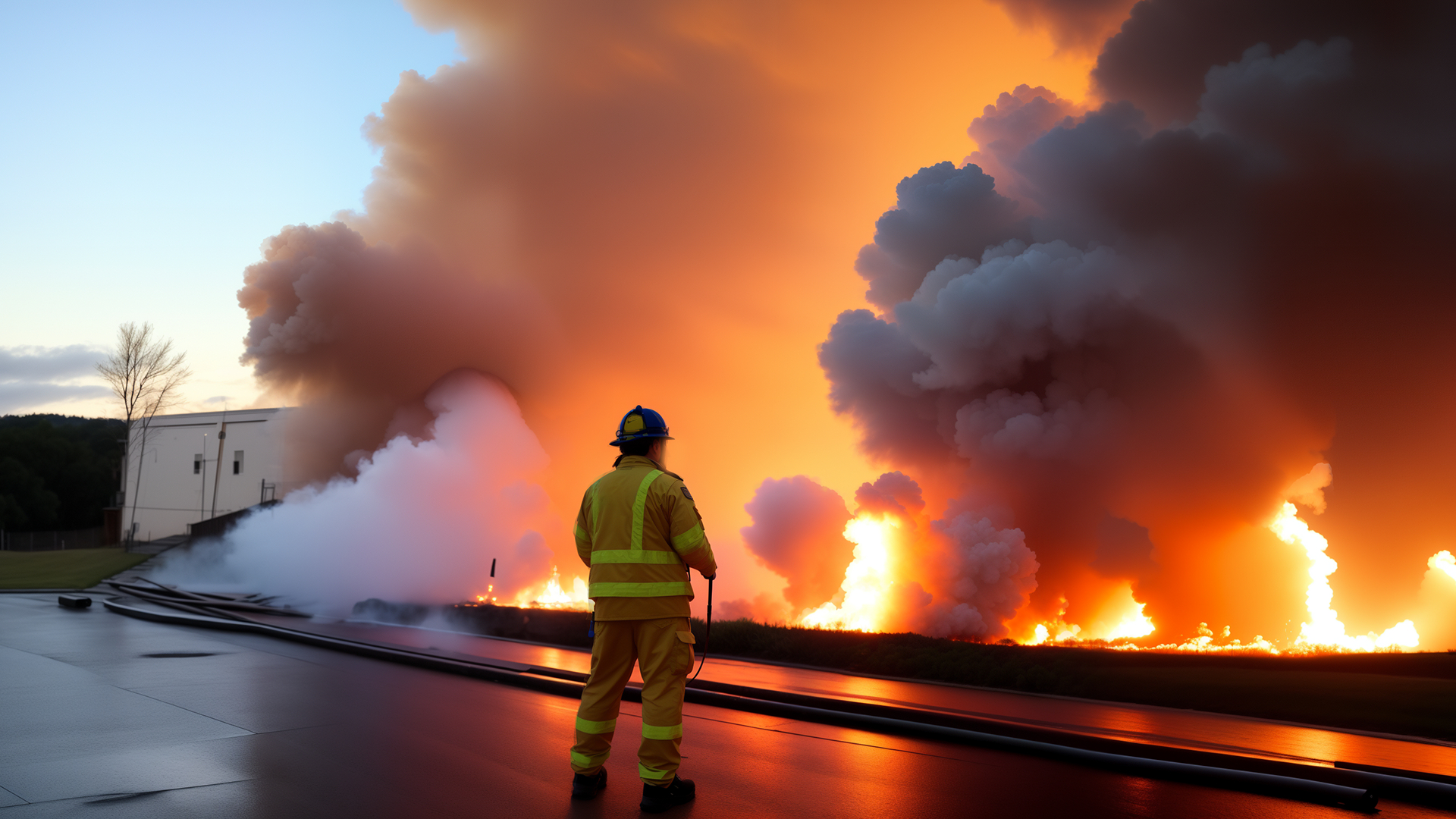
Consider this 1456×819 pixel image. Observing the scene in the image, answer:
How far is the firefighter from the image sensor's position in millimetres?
4930

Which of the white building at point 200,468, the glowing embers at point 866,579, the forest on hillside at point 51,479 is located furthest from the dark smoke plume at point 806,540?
the forest on hillside at point 51,479

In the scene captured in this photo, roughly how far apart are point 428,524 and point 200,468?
28.5 m

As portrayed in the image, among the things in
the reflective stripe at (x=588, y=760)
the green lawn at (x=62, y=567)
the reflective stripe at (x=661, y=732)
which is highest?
the reflective stripe at (x=661, y=732)

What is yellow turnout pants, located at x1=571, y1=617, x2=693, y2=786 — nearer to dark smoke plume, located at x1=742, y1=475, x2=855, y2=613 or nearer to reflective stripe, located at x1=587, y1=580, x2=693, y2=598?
reflective stripe, located at x1=587, y1=580, x2=693, y2=598

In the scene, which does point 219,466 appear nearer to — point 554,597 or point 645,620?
point 554,597

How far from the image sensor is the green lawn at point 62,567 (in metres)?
29.1

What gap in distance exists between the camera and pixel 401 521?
26.5 m

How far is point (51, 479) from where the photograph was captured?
57.0 m

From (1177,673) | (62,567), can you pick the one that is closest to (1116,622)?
(1177,673)

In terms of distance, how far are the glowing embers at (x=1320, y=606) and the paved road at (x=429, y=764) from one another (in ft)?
72.0

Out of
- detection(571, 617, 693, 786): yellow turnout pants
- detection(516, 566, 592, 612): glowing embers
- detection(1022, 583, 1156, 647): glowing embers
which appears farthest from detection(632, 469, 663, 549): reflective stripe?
detection(1022, 583, 1156, 647): glowing embers

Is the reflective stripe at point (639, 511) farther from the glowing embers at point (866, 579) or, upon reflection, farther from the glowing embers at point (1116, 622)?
the glowing embers at point (1116, 622)

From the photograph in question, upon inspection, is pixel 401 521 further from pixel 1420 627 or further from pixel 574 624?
pixel 1420 627

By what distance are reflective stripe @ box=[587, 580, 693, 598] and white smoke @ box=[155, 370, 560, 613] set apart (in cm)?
1945
